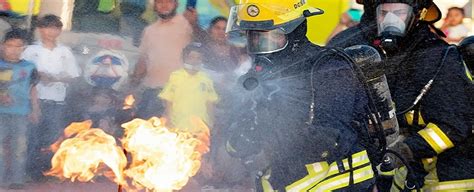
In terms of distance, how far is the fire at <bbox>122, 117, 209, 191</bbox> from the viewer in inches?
142

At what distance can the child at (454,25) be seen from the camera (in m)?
8.16

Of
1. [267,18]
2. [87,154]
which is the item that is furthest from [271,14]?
[87,154]

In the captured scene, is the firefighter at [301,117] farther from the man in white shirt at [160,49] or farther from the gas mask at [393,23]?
the man in white shirt at [160,49]

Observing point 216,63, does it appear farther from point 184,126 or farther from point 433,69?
point 433,69

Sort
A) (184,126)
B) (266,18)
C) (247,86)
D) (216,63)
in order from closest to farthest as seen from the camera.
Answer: (247,86) < (266,18) < (184,126) < (216,63)

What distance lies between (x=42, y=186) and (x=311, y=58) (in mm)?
4304

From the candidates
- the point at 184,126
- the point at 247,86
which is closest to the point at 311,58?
the point at 247,86

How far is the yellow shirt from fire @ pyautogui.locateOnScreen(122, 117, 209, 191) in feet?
10.7

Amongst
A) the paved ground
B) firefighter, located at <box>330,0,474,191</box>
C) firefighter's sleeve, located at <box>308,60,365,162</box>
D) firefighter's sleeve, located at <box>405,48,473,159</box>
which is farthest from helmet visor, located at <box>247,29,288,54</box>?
the paved ground

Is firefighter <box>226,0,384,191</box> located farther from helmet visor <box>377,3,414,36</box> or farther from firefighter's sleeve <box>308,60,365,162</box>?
helmet visor <box>377,3,414,36</box>

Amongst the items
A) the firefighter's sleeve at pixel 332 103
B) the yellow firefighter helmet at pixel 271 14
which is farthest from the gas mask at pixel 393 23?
the firefighter's sleeve at pixel 332 103

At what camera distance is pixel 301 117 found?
11.5 ft

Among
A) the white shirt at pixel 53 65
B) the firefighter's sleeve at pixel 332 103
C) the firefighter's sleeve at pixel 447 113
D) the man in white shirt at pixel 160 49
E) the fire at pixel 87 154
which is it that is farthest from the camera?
the man in white shirt at pixel 160 49

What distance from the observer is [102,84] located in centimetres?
745
